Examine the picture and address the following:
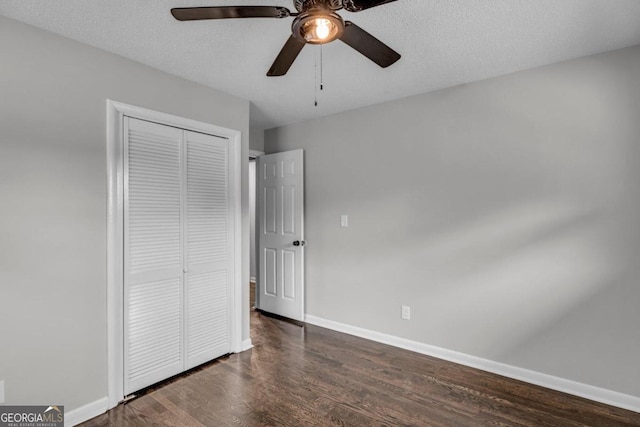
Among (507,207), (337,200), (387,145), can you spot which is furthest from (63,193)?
(507,207)

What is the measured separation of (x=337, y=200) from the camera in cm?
370

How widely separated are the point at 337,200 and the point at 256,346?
169 centimetres

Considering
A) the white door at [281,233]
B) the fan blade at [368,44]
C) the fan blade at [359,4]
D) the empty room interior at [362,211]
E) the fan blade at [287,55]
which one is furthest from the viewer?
the white door at [281,233]

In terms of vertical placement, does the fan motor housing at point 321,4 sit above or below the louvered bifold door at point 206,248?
above

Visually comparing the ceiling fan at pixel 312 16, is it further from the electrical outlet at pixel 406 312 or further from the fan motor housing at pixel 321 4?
the electrical outlet at pixel 406 312

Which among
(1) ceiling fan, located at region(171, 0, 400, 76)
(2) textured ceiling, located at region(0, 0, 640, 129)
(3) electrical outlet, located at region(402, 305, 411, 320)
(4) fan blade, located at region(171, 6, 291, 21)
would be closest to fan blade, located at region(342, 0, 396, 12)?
(1) ceiling fan, located at region(171, 0, 400, 76)

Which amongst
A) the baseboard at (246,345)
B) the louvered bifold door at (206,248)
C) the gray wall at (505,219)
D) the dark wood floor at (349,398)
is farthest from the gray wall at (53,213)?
the gray wall at (505,219)

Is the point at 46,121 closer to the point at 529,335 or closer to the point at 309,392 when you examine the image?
the point at 309,392

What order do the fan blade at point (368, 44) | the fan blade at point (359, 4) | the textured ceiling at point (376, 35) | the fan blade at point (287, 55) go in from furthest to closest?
1. the textured ceiling at point (376, 35)
2. the fan blade at point (287, 55)
3. the fan blade at point (368, 44)
4. the fan blade at point (359, 4)

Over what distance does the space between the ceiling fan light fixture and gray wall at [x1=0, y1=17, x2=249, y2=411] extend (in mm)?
1611

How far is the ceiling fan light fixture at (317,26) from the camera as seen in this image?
4.28ft

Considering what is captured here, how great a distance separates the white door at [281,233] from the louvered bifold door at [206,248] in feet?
3.45

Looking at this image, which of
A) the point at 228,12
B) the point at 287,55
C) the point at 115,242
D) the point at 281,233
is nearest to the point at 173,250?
the point at 115,242

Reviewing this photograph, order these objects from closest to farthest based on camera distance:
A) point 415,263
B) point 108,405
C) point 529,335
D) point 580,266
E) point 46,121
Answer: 1. point 46,121
2. point 108,405
3. point 580,266
4. point 529,335
5. point 415,263
